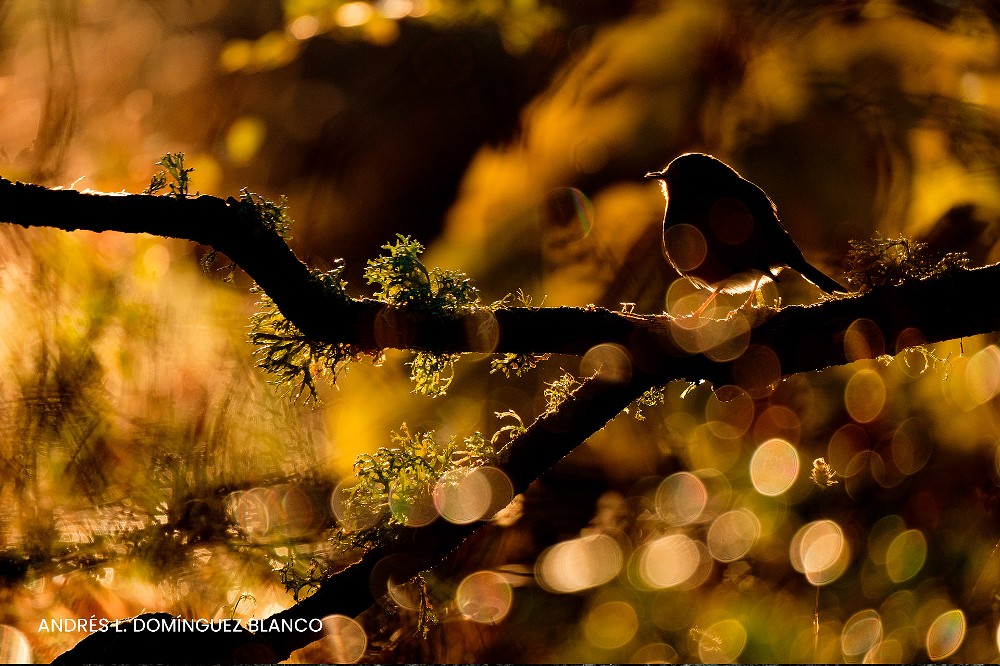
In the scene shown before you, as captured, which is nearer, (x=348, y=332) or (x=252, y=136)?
(x=348, y=332)

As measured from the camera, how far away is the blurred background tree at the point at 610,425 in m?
2.61

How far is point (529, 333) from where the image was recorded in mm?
1656

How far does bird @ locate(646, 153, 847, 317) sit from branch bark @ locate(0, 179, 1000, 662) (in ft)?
3.32

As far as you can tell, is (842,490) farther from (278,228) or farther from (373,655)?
(278,228)

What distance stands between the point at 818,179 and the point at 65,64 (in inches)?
154

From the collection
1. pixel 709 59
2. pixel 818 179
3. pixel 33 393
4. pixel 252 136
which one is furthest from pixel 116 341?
pixel 818 179

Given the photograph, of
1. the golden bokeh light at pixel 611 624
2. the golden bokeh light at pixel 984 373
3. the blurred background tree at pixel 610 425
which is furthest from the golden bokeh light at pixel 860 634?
the golden bokeh light at pixel 984 373

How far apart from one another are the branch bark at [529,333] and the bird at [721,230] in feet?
3.32

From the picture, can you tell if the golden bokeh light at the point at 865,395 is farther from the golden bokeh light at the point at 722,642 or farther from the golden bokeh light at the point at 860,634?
the golden bokeh light at the point at 722,642

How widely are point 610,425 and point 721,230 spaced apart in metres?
0.97

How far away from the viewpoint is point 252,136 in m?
3.30

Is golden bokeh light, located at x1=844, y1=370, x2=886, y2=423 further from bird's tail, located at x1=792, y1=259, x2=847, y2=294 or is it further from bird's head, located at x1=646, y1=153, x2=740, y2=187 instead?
bird's head, located at x1=646, y1=153, x2=740, y2=187

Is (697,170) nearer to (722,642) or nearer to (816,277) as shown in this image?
(816,277)

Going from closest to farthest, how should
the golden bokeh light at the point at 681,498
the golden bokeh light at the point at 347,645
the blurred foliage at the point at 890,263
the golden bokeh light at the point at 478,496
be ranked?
the golden bokeh light at the point at 478,496 → the blurred foliage at the point at 890,263 → the golden bokeh light at the point at 347,645 → the golden bokeh light at the point at 681,498
